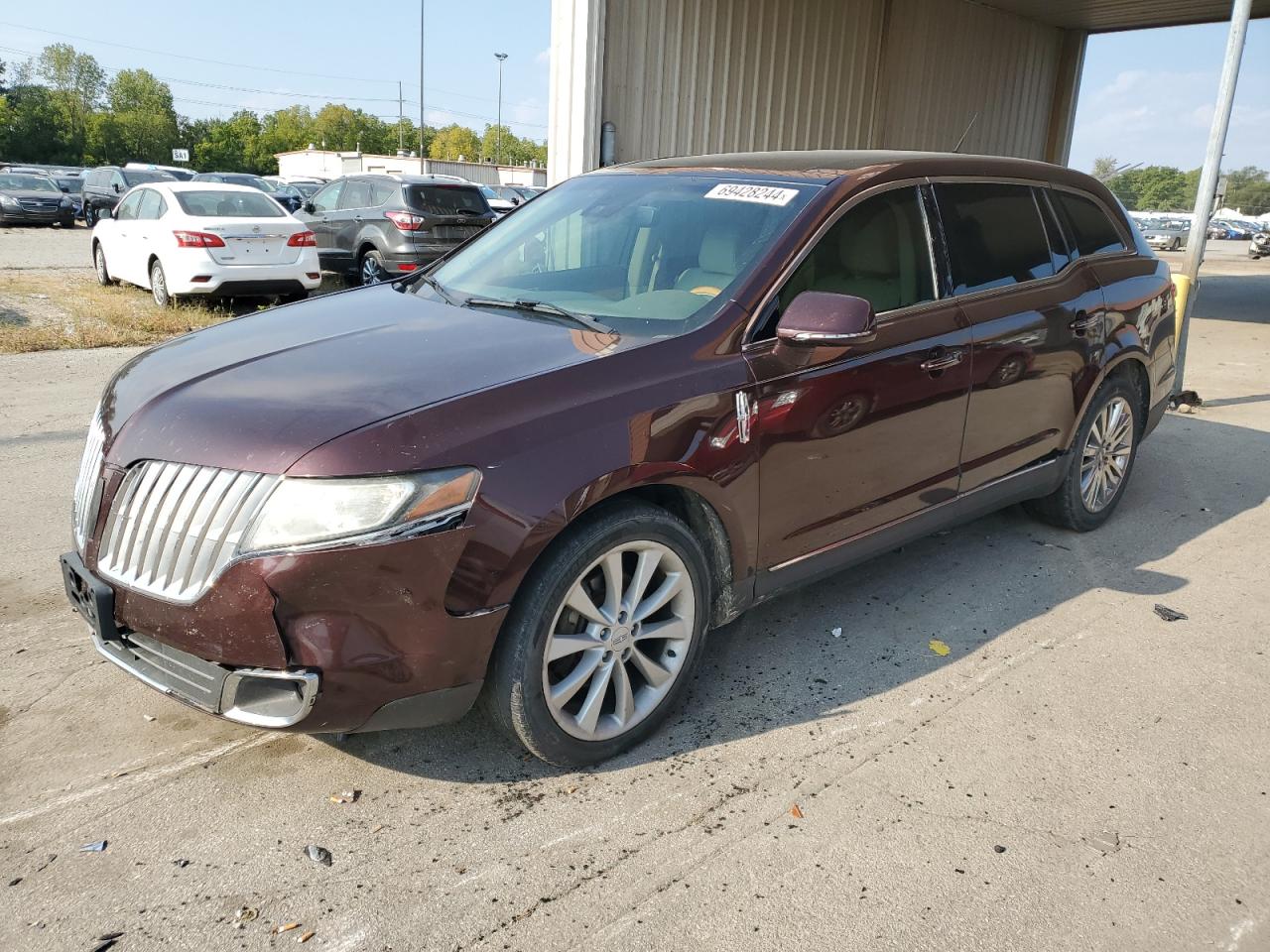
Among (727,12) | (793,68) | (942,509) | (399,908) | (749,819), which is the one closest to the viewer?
(399,908)

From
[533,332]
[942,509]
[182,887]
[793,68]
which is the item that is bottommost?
[182,887]

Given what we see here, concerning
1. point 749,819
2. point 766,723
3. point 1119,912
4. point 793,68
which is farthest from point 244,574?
point 793,68

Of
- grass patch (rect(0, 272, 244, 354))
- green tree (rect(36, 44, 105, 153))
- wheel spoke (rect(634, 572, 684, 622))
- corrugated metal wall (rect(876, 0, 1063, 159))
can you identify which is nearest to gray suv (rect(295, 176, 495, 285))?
grass patch (rect(0, 272, 244, 354))

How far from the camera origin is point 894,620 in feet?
13.6

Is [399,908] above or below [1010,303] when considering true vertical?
below

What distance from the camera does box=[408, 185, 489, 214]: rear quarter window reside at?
517 inches

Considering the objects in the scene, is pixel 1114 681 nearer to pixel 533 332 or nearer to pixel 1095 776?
pixel 1095 776

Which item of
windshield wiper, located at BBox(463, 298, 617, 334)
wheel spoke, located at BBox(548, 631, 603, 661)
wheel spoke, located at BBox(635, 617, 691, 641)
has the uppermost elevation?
windshield wiper, located at BBox(463, 298, 617, 334)

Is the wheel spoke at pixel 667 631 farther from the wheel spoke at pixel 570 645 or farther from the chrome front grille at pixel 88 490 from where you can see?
the chrome front grille at pixel 88 490

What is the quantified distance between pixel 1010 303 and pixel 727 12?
27.6ft

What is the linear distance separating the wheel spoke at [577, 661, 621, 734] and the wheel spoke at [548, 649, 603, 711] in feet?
0.08

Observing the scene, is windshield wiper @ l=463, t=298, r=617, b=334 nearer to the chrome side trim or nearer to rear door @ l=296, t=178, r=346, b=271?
the chrome side trim

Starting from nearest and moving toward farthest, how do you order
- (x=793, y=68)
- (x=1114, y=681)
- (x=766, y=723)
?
(x=766, y=723)
(x=1114, y=681)
(x=793, y=68)

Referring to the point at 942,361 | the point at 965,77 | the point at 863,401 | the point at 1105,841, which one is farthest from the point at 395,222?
the point at 1105,841
